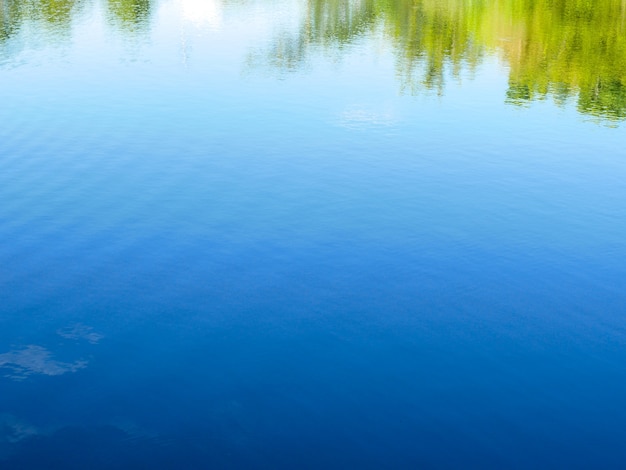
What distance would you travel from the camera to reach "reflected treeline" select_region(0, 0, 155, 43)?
64.1m

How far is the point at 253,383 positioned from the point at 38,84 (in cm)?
3195

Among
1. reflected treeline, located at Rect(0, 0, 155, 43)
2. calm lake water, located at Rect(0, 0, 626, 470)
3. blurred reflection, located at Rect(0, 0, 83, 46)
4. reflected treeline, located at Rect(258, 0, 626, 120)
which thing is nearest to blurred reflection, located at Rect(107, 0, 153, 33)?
reflected treeline, located at Rect(0, 0, 155, 43)

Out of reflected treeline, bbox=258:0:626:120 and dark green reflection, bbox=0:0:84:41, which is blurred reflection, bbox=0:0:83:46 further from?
reflected treeline, bbox=258:0:626:120

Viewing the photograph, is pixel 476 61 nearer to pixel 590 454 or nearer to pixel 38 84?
pixel 38 84

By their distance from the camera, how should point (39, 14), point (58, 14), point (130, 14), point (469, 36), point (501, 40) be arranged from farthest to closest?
point (130, 14)
point (39, 14)
point (58, 14)
point (469, 36)
point (501, 40)

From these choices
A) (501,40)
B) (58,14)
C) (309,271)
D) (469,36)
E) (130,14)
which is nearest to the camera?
(309,271)

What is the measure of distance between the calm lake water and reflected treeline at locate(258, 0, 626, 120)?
2.62 ft

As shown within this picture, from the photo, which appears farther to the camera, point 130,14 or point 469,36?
point 130,14

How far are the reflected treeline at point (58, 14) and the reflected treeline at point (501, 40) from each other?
1459 centimetres

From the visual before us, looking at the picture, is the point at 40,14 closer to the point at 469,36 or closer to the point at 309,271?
the point at 469,36

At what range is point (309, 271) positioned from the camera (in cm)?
2334

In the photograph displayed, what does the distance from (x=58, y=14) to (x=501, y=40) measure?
3640 centimetres

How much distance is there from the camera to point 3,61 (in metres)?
51.6

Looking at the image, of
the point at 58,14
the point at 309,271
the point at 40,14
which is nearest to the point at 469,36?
the point at 58,14
